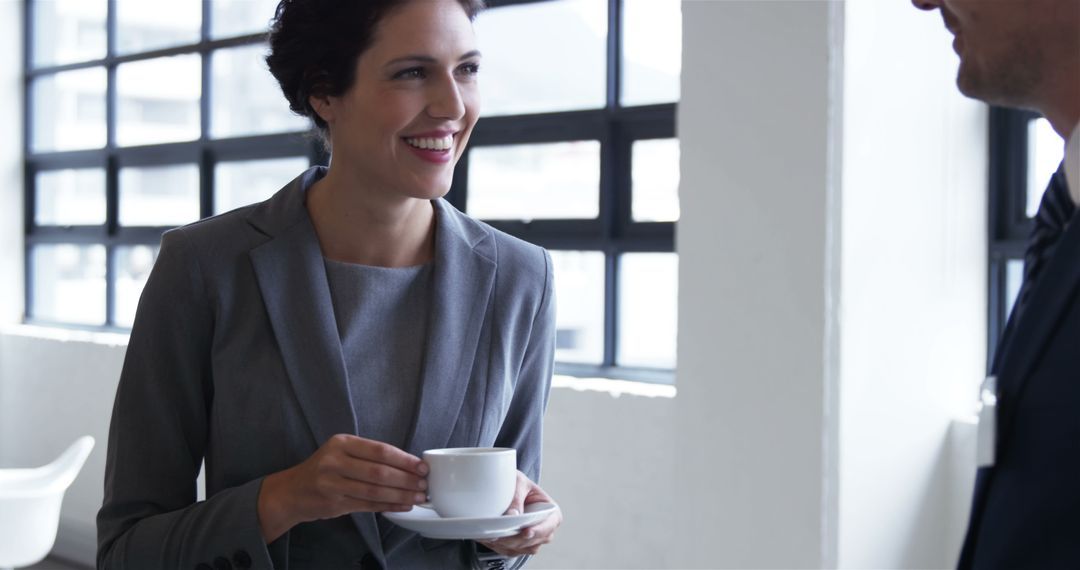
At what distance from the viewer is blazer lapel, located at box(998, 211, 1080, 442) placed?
0.85m

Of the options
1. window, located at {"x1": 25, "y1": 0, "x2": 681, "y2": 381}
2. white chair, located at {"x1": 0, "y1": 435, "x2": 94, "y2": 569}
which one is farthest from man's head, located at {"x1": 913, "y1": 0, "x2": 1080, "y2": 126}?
white chair, located at {"x1": 0, "y1": 435, "x2": 94, "y2": 569}

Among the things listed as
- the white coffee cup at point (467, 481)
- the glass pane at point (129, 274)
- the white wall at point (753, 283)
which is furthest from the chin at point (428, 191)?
the glass pane at point (129, 274)

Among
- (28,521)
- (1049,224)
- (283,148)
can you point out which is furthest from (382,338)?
(283,148)

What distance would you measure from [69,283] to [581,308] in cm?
373

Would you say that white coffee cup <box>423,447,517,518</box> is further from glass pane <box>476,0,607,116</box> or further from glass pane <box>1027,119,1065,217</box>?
glass pane <box>476,0,607,116</box>

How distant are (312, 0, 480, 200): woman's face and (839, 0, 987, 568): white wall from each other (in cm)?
138

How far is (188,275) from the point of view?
148 centimetres

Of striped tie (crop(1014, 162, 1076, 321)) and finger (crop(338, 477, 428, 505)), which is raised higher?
striped tie (crop(1014, 162, 1076, 321))

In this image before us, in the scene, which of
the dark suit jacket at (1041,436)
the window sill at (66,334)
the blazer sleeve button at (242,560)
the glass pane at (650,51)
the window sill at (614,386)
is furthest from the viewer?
the window sill at (66,334)

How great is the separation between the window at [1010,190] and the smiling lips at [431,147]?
2137 mm

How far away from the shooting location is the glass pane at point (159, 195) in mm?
5945

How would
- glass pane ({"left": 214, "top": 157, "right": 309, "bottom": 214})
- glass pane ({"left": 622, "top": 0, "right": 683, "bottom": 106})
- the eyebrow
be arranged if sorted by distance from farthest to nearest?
glass pane ({"left": 214, "top": 157, "right": 309, "bottom": 214}), glass pane ({"left": 622, "top": 0, "right": 683, "bottom": 106}), the eyebrow

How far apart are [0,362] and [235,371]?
554 cm

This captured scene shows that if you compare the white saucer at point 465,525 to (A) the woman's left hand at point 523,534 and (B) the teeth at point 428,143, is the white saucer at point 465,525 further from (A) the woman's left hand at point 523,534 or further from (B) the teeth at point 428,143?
(B) the teeth at point 428,143
